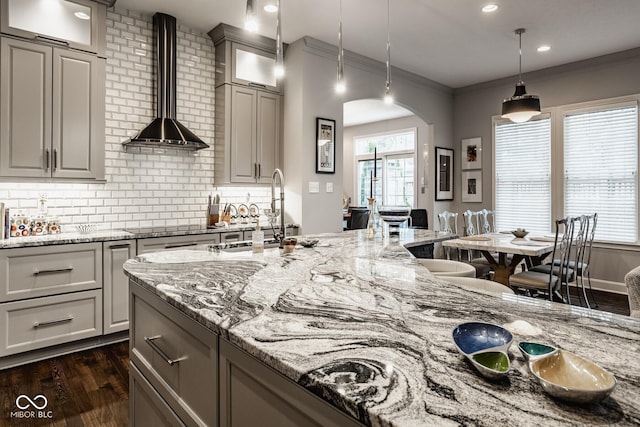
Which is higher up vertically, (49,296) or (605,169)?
(605,169)

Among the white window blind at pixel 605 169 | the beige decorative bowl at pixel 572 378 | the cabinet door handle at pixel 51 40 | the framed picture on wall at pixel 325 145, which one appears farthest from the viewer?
the white window blind at pixel 605 169

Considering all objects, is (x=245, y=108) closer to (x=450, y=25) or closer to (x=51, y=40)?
(x=51, y=40)

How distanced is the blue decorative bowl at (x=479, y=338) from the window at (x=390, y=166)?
7.72 metres

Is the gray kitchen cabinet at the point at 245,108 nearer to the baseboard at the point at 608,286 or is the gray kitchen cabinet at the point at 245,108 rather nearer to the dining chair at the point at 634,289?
the dining chair at the point at 634,289

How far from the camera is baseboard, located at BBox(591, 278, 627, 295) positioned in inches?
186

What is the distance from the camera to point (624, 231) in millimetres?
4719

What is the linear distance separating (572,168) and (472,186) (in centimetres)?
141

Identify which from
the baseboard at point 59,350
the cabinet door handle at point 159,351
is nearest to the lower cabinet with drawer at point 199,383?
the cabinet door handle at point 159,351

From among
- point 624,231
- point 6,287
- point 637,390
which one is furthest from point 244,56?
point 624,231

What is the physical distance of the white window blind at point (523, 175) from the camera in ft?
17.6

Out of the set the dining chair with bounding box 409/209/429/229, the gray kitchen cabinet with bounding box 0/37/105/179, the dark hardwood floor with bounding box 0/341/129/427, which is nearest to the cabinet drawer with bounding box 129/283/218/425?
the dark hardwood floor with bounding box 0/341/129/427

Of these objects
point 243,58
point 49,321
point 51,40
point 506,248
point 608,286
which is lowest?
point 608,286

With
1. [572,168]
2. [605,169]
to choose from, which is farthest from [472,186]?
[605,169]

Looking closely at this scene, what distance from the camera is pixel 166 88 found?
147 inches
